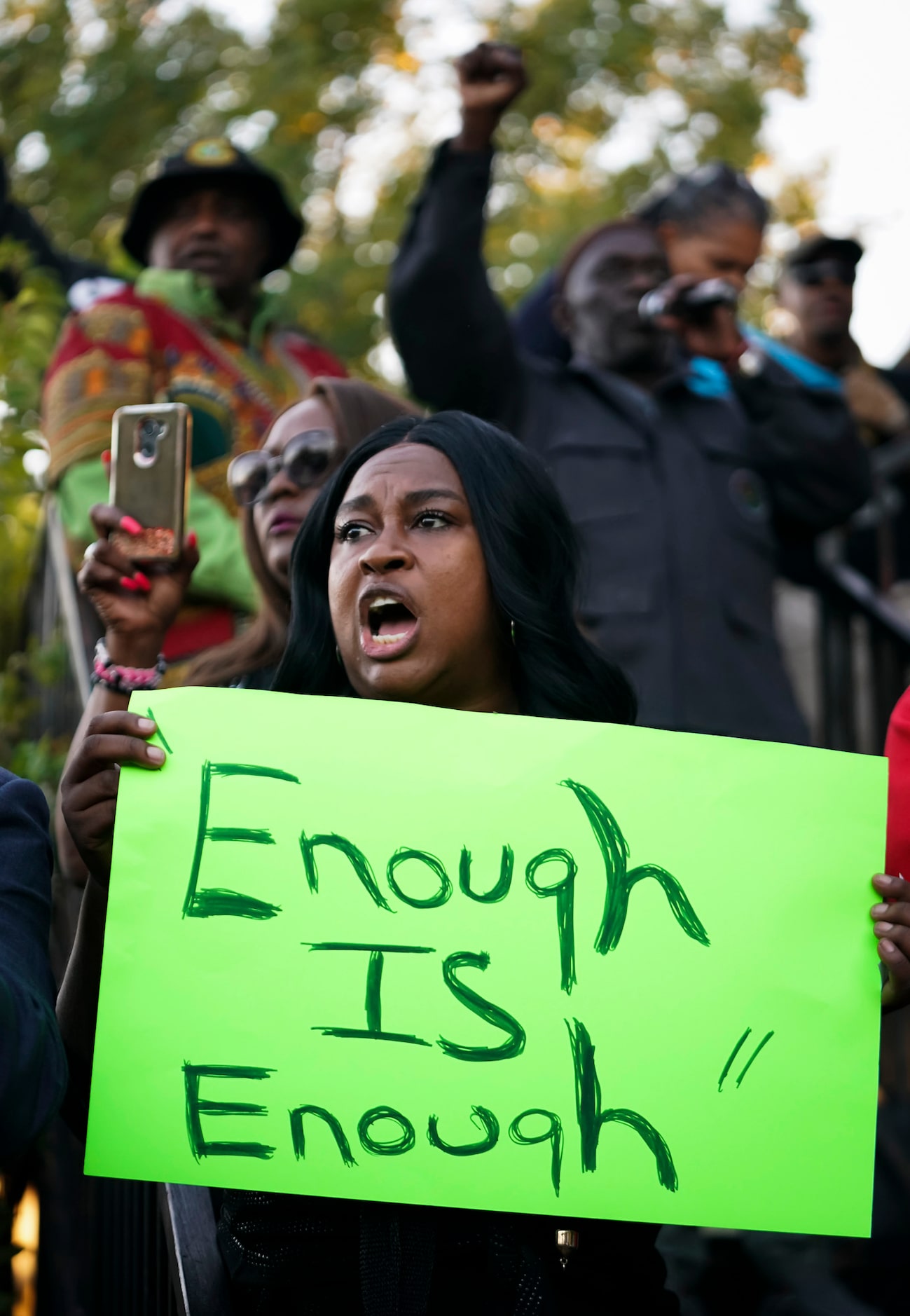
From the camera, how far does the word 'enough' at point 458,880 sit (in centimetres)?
234

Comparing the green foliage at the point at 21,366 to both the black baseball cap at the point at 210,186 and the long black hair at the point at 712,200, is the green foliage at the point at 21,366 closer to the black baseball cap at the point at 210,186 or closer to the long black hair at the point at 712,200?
the black baseball cap at the point at 210,186

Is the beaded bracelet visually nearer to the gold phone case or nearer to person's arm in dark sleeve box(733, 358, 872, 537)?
the gold phone case

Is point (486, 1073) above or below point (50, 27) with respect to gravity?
below

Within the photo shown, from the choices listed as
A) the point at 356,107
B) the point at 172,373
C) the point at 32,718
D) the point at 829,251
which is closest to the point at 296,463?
the point at 172,373

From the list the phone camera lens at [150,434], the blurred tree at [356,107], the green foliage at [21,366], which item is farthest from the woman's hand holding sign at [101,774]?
the blurred tree at [356,107]

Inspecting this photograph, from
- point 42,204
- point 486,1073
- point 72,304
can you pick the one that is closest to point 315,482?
point 486,1073

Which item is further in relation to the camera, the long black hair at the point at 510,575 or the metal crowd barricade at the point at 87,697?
the long black hair at the point at 510,575

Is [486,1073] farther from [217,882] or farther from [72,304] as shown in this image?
[72,304]

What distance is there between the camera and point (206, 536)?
445cm

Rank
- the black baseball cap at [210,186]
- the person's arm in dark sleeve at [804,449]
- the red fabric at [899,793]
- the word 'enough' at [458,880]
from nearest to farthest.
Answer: the word 'enough' at [458,880], the red fabric at [899,793], the person's arm in dark sleeve at [804,449], the black baseball cap at [210,186]

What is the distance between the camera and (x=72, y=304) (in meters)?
5.95

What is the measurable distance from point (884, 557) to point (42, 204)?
5245 mm

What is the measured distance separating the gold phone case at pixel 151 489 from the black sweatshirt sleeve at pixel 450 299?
1.69 meters

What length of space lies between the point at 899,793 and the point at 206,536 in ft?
7.52
